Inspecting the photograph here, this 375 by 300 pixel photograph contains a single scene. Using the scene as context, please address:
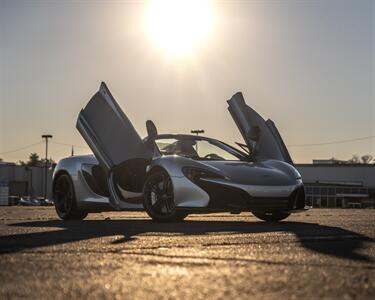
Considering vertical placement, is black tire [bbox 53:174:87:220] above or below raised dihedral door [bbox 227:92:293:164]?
below

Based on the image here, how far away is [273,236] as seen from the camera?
658 cm

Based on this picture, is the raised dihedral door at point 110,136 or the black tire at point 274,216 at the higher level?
the raised dihedral door at point 110,136

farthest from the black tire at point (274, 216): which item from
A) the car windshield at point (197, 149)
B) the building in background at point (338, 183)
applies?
the building in background at point (338, 183)

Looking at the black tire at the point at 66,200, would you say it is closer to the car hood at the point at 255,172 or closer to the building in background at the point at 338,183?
the car hood at the point at 255,172

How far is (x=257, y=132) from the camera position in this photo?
10.4 meters

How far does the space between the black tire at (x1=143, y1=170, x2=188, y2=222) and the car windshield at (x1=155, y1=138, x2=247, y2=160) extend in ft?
1.75

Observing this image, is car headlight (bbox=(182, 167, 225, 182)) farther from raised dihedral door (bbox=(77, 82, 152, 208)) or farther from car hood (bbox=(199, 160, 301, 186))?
raised dihedral door (bbox=(77, 82, 152, 208))

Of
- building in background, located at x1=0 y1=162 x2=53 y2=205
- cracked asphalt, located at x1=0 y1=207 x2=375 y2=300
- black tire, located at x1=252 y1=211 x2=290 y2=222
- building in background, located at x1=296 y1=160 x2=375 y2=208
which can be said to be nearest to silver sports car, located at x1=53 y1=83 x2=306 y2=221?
black tire, located at x1=252 y1=211 x2=290 y2=222

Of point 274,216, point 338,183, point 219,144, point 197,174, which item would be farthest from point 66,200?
point 338,183

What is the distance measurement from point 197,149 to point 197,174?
3.92 ft

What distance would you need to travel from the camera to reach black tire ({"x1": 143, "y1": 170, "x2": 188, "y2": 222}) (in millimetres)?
9343

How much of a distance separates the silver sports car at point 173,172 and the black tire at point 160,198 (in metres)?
0.01

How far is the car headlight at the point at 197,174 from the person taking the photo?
29.8ft

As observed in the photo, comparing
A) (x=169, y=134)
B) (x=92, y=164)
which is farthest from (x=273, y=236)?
(x=92, y=164)
